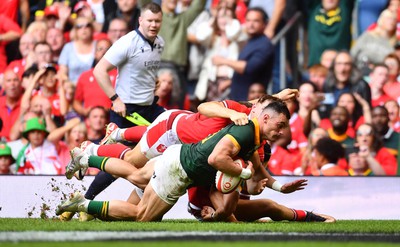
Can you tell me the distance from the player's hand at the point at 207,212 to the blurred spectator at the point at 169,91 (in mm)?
4595

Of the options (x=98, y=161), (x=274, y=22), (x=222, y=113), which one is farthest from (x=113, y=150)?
(x=274, y=22)

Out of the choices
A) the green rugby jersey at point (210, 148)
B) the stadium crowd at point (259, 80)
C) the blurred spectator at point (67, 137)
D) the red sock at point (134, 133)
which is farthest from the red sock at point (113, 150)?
the blurred spectator at point (67, 137)

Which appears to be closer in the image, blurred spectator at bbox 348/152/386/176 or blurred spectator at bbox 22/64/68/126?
blurred spectator at bbox 348/152/386/176

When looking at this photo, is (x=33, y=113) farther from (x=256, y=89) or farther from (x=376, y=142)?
(x=376, y=142)

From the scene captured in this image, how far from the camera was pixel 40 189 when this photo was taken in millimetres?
13234

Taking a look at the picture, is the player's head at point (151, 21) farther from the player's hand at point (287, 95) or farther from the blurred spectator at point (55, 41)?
the blurred spectator at point (55, 41)

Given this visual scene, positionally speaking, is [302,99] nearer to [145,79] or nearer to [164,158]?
[145,79]

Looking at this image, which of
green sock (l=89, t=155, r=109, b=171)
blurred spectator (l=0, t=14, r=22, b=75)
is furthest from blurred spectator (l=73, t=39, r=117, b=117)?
green sock (l=89, t=155, r=109, b=171)

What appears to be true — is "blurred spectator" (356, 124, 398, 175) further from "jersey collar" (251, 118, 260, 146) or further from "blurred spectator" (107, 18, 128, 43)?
"jersey collar" (251, 118, 260, 146)

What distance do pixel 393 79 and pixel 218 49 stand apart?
8.15 feet

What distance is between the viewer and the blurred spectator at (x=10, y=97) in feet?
53.5

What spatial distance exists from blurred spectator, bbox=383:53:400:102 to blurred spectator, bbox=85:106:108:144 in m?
3.92

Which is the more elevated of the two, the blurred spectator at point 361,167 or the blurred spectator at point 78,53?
the blurred spectator at point 78,53

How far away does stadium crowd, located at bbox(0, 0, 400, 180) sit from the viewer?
1530 centimetres
